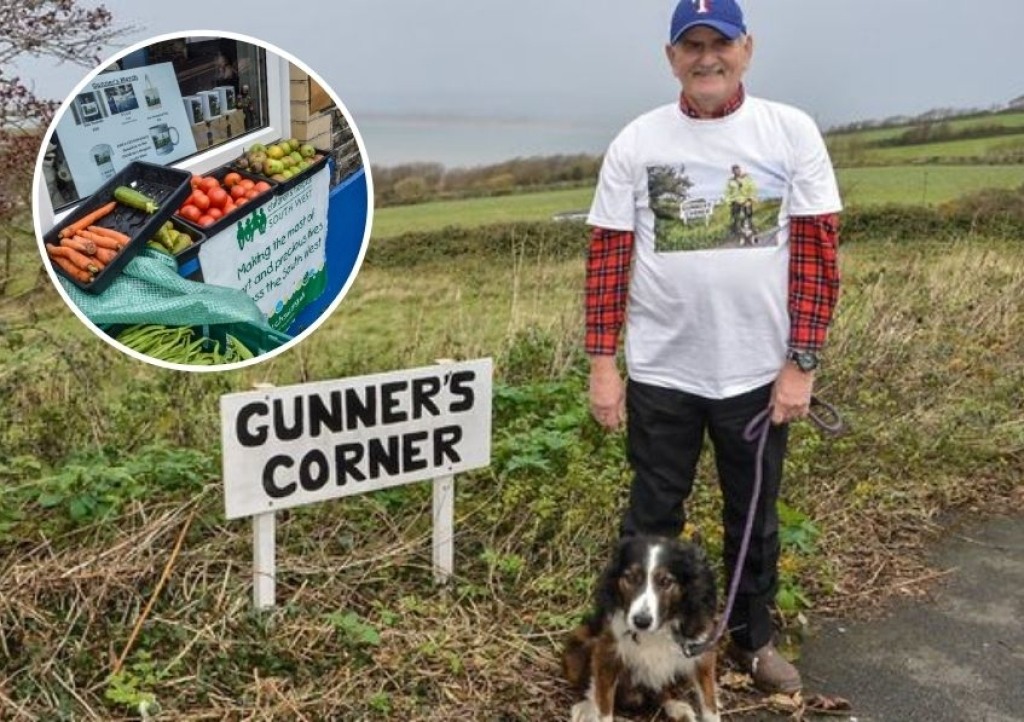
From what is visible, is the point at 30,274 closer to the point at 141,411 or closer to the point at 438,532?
the point at 141,411

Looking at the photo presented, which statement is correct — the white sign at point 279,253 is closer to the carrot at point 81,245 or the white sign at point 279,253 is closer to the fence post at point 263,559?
the carrot at point 81,245

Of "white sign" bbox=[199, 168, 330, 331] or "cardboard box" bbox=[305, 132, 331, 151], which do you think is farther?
"cardboard box" bbox=[305, 132, 331, 151]

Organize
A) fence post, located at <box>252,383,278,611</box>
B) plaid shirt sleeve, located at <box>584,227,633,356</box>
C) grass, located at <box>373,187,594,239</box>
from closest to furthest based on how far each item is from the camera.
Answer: plaid shirt sleeve, located at <box>584,227,633,356</box>, fence post, located at <box>252,383,278,611</box>, grass, located at <box>373,187,594,239</box>

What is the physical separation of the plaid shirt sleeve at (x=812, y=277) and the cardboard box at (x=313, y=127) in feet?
4.64

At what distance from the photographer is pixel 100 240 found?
2689 mm

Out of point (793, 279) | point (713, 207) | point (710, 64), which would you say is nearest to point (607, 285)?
point (713, 207)

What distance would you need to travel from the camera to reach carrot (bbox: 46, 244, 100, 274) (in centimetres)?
272

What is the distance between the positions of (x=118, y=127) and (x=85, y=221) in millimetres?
247

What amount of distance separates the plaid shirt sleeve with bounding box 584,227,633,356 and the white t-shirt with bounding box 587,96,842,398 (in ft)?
0.14

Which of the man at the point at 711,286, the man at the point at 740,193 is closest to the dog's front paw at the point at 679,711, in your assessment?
the man at the point at 711,286

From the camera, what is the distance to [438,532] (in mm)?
4156

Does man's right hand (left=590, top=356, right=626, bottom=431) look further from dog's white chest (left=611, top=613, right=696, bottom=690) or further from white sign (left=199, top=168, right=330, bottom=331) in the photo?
white sign (left=199, top=168, right=330, bottom=331)

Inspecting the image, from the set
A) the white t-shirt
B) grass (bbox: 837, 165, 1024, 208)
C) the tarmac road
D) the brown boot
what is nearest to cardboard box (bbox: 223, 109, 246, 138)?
the white t-shirt

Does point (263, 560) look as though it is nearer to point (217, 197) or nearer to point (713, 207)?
point (217, 197)
